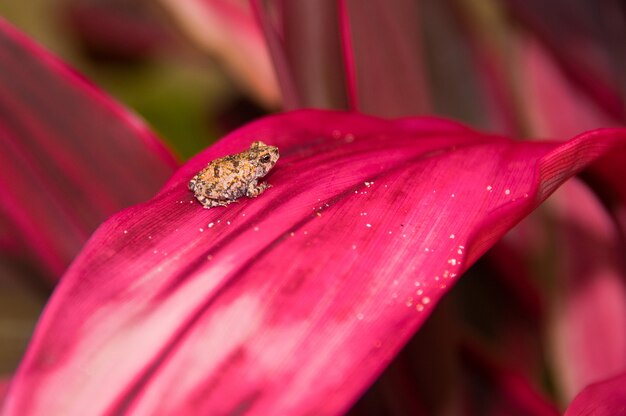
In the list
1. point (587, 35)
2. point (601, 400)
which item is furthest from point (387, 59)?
point (601, 400)

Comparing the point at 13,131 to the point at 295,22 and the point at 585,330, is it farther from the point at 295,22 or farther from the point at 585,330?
the point at 585,330

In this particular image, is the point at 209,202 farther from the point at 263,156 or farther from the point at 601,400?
the point at 601,400

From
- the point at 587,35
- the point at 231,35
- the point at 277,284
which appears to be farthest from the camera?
the point at 231,35

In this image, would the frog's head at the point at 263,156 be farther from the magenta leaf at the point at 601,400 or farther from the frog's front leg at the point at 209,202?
the magenta leaf at the point at 601,400

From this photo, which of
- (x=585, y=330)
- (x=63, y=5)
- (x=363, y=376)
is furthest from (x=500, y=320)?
(x=63, y=5)

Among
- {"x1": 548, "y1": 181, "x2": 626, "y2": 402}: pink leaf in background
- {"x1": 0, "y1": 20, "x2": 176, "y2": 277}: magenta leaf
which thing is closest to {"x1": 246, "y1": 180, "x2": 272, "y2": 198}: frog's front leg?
{"x1": 0, "y1": 20, "x2": 176, "y2": 277}: magenta leaf

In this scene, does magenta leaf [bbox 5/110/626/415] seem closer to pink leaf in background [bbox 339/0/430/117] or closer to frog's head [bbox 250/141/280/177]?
frog's head [bbox 250/141/280/177]

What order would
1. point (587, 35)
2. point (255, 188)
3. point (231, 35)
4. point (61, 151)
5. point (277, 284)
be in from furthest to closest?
point (231, 35) → point (587, 35) → point (61, 151) → point (255, 188) → point (277, 284)
